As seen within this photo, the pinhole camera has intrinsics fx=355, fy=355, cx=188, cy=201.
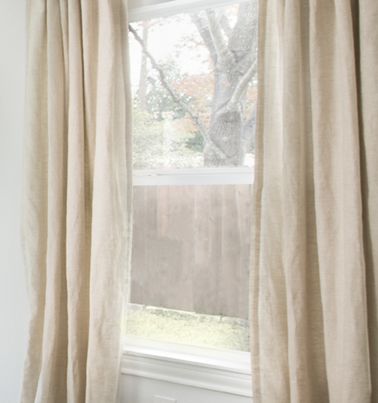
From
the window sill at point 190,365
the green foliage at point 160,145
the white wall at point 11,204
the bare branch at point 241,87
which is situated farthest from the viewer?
the white wall at point 11,204

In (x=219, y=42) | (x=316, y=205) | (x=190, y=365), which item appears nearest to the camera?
(x=316, y=205)

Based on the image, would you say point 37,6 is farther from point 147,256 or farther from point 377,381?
point 377,381

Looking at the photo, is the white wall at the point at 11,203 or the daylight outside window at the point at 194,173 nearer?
the daylight outside window at the point at 194,173

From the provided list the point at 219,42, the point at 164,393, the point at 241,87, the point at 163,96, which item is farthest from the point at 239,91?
the point at 164,393

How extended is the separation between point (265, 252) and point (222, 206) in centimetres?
36

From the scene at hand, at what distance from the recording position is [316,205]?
45.3 inches

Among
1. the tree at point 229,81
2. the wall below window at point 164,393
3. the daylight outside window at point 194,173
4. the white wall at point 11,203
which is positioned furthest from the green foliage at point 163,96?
the wall below window at point 164,393

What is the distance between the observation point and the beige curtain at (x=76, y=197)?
4.71 ft

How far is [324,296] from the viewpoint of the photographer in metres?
1.13

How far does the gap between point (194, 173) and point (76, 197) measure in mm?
512

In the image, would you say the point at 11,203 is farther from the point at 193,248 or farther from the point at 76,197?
the point at 193,248

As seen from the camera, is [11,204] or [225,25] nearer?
[225,25]

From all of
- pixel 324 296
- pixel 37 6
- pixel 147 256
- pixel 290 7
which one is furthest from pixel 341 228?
pixel 37 6

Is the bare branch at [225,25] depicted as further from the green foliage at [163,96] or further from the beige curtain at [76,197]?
the beige curtain at [76,197]
